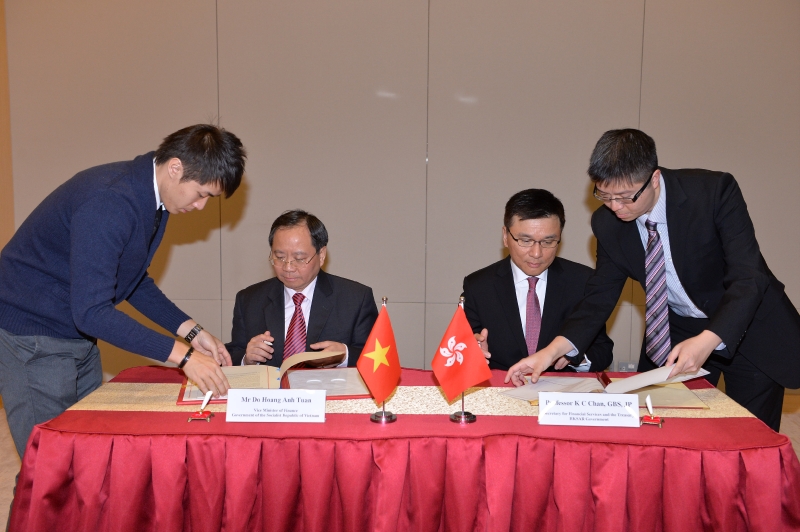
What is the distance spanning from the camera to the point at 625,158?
189 cm

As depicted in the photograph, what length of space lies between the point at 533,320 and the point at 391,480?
1247 mm

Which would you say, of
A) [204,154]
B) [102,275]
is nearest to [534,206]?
[204,154]

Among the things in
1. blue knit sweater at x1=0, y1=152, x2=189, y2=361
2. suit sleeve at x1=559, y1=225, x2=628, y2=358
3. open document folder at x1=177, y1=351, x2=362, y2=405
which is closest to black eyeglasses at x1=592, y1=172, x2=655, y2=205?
suit sleeve at x1=559, y1=225, x2=628, y2=358

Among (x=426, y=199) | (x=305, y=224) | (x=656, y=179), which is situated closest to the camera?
(x=656, y=179)

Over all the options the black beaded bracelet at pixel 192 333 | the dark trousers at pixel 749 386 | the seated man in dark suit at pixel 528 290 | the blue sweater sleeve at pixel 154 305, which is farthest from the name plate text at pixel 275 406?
the dark trousers at pixel 749 386

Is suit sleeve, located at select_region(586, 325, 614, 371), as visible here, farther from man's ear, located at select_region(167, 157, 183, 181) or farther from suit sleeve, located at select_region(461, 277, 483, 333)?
man's ear, located at select_region(167, 157, 183, 181)

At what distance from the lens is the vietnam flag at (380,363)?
5.39ft

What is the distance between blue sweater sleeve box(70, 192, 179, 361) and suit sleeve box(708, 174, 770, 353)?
1549mm

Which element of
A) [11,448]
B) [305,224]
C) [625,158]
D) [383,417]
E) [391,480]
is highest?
[625,158]

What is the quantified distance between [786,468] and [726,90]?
3221mm

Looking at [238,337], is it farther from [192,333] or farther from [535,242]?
[535,242]

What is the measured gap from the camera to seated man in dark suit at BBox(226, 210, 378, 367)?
2.51 metres

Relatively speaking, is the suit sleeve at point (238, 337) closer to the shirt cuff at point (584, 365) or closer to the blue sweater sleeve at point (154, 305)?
the blue sweater sleeve at point (154, 305)

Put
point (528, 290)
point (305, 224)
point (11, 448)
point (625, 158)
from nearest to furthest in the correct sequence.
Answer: point (625, 158), point (305, 224), point (528, 290), point (11, 448)
